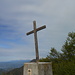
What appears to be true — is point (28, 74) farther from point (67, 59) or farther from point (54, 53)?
point (54, 53)

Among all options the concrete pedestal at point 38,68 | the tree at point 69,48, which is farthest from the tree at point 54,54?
the concrete pedestal at point 38,68

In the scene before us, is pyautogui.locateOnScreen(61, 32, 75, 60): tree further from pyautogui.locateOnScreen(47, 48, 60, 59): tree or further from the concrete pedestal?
the concrete pedestal

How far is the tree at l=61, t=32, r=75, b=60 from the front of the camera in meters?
24.2

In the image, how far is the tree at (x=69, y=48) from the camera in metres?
24.2

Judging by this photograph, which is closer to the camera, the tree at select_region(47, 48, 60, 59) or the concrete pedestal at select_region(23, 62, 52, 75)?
the concrete pedestal at select_region(23, 62, 52, 75)

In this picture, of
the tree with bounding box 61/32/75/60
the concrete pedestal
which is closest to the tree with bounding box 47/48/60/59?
the tree with bounding box 61/32/75/60

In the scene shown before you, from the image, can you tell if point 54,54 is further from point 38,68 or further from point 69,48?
point 38,68

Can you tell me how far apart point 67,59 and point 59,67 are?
5.24 metres

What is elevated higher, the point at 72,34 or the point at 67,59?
the point at 72,34

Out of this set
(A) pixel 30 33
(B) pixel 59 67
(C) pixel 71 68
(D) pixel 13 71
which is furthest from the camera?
(D) pixel 13 71

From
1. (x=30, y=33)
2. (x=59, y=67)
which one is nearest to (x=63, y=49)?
(x=59, y=67)

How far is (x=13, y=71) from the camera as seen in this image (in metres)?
37.3

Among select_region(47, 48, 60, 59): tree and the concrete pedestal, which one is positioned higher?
select_region(47, 48, 60, 59): tree

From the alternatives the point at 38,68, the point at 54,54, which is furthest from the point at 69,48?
the point at 38,68
